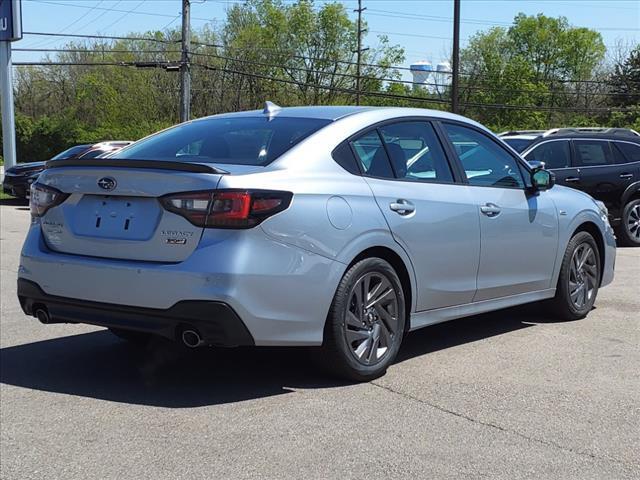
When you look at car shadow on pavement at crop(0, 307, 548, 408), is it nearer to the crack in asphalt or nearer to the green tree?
the crack in asphalt

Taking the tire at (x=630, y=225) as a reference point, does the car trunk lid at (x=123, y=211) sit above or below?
above

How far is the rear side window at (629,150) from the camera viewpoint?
12.8 m

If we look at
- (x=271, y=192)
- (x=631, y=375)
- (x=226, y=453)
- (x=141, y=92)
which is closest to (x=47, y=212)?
(x=271, y=192)

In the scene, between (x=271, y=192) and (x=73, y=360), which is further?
(x=73, y=360)

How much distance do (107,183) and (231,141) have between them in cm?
87

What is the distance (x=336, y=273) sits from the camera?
458cm

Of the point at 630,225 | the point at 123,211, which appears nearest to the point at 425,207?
the point at 123,211

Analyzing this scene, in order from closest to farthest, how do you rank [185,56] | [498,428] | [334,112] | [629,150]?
[498,428], [334,112], [629,150], [185,56]

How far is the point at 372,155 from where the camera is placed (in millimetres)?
5113

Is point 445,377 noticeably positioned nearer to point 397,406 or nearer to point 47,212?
point 397,406

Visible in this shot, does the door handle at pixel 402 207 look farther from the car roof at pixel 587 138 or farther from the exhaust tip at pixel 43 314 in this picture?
the car roof at pixel 587 138

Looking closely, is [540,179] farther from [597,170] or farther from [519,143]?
[597,170]

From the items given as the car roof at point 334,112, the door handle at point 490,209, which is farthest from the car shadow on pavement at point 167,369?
the car roof at point 334,112

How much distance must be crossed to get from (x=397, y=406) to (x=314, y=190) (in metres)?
1.27
